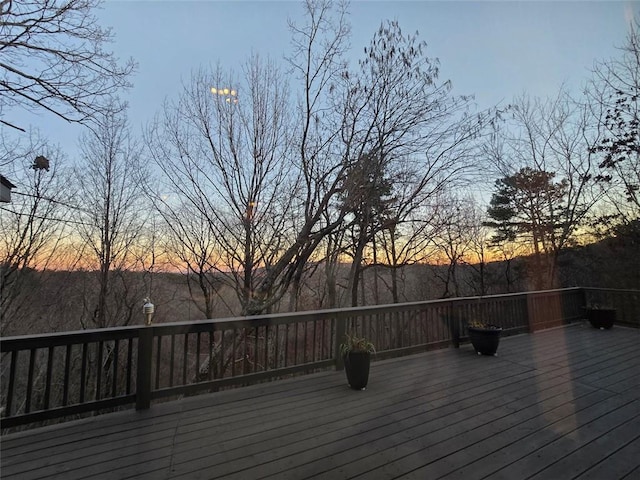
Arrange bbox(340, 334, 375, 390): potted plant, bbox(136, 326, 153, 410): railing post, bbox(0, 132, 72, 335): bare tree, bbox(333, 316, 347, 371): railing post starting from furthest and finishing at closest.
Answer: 1. bbox(0, 132, 72, 335): bare tree
2. bbox(333, 316, 347, 371): railing post
3. bbox(340, 334, 375, 390): potted plant
4. bbox(136, 326, 153, 410): railing post

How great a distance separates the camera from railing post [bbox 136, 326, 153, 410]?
2.70 metres

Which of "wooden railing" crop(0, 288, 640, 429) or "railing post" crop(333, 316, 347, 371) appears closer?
"wooden railing" crop(0, 288, 640, 429)

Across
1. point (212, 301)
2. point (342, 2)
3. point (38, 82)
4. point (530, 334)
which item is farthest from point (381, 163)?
point (212, 301)

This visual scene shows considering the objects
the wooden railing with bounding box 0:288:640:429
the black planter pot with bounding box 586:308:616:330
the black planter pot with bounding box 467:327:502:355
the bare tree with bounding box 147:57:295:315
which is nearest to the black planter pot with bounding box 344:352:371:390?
the wooden railing with bounding box 0:288:640:429

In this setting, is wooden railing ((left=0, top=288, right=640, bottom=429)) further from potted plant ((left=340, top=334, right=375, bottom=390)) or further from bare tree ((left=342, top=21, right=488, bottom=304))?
bare tree ((left=342, top=21, right=488, bottom=304))

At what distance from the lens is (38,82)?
10.1 feet

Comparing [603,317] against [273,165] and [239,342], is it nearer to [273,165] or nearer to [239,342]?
[273,165]

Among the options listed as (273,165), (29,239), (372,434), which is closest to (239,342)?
(273,165)

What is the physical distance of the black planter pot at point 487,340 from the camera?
14.3 feet

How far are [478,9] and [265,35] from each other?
398 centimetres

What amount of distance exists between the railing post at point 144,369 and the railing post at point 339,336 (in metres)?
2.05

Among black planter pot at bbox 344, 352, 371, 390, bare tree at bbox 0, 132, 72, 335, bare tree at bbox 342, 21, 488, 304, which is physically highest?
bare tree at bbox 342, 21, 488, 304

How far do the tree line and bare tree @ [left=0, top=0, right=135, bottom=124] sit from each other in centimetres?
2

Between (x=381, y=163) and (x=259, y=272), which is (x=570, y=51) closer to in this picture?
(x=381, y=163)
